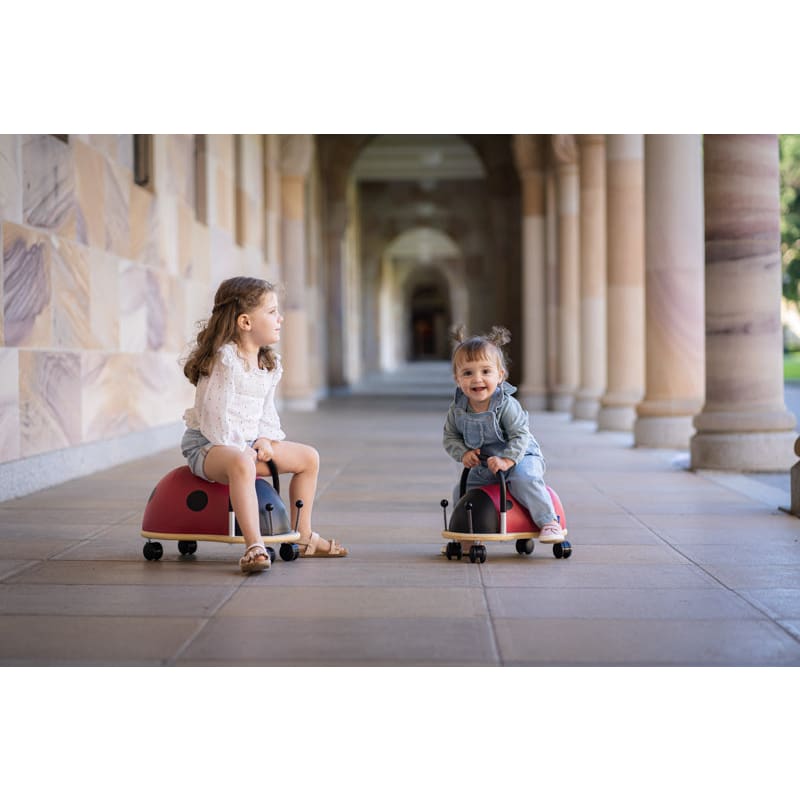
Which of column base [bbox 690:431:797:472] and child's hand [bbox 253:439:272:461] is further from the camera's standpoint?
column base [bbox 690:431:797:472]

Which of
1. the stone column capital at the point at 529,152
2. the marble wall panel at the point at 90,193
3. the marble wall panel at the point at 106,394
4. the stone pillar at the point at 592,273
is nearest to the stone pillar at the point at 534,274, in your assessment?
the stone column capital at the point at 529,152

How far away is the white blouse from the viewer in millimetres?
5027

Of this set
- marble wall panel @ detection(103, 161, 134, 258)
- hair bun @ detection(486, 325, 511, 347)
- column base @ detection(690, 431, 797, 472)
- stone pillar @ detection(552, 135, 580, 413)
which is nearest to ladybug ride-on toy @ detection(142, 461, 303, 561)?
hair bun @ detection(486, 325, 511, 347)

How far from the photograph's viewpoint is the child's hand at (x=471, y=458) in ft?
17.1

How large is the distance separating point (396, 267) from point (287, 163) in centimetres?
4768

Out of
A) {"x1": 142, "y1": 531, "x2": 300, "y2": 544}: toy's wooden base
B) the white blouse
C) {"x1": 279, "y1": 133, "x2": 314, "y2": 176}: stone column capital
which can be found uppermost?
{"x1": 279, "y1": 133, "x2": 314, "y2": 176}: stone column capital

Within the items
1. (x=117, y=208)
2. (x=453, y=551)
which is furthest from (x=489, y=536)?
(x=117, y=208)

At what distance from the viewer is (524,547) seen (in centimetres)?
543

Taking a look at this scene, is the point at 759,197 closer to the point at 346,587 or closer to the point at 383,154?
the point at 346,587

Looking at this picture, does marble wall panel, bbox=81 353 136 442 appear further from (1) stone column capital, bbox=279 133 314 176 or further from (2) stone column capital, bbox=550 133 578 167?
(1) stone column capital, bbox=279 133 314 176

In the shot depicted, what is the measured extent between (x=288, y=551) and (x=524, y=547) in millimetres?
1138

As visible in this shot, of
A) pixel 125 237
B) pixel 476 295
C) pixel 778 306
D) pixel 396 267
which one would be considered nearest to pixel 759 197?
pixel 778 306

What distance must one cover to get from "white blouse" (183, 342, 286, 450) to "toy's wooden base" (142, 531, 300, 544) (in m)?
0.42

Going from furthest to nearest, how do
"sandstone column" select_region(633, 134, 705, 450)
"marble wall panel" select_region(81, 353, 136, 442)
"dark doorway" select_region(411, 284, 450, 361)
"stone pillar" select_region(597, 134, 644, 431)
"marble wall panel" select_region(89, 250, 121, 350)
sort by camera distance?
1. "dark doorway" select_region(411, 284, 450, 361)
2. "stone pillar" select_region(597, 134, 644, 431)
3. "sandstone column" select_region(633, 134, 705, 450)
4. "marble wall panel" select_region(89, 250, 121, 350)
5. "marble wall panel" select_region(81, 353, 136, 442)
